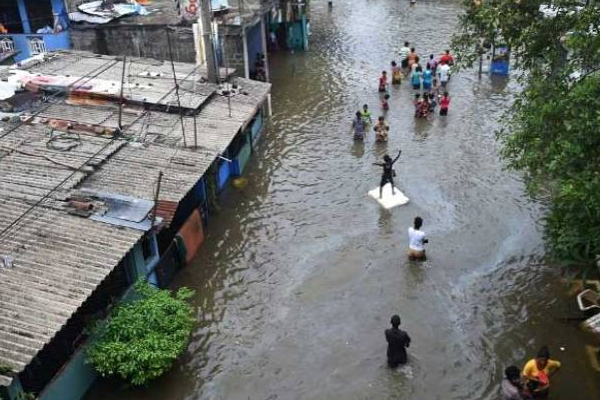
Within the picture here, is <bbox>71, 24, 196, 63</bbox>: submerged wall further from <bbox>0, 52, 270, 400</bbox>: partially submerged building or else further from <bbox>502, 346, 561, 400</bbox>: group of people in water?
<bbox>502, 346, 561, 400</bbox>: group of people in water

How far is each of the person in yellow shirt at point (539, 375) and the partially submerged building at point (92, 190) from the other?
7.65 meters

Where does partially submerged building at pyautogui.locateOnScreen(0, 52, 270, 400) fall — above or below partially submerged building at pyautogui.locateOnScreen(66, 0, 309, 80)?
below

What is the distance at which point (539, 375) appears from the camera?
10094mm

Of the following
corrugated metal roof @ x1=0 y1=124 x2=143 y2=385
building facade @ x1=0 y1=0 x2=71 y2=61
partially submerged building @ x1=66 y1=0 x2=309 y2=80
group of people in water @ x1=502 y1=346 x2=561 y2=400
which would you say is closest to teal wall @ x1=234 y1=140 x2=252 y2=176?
partially submerged building @ x1=66 y1=0 x2=309 y2=80

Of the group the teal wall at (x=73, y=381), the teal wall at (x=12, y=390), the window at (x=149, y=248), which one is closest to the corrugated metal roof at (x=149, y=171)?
the window at (x=149, y=248)

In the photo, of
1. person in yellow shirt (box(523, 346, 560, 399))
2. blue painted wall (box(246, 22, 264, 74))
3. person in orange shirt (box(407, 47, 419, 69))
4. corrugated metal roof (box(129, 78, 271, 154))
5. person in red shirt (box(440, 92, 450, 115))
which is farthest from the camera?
person in orange shirt (box(407, 47, 419, 69))

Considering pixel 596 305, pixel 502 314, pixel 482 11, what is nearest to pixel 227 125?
pixel 482 11

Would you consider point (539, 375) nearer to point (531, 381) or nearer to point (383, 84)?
point (531, 381)

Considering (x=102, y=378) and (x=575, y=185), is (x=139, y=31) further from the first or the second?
(x=575, y=185)

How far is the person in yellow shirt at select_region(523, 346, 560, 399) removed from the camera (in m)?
10.1

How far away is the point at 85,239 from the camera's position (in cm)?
1161

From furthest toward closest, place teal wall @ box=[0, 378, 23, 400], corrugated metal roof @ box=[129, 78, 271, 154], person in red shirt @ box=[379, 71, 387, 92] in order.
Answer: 1. person in red shirt @ box=[379, 71, 387, 92]
2. corrugated metal roof @ box=[129, 78, 271, 154]
3. teal wall @ box=[0, 378, 23, 400]

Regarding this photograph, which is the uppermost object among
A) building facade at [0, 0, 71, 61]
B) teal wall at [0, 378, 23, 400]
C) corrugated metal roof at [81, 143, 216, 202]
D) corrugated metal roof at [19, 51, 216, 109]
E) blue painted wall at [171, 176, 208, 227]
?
building facade at [0, 0, 71, 61]

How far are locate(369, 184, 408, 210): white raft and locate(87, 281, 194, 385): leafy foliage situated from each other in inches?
314
